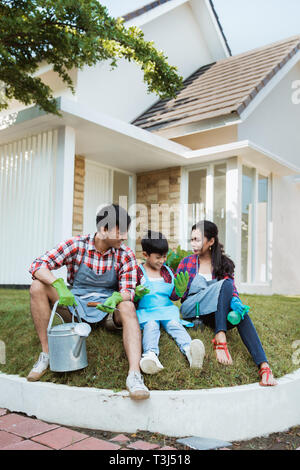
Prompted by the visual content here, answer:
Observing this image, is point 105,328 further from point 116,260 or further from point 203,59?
point 203,59

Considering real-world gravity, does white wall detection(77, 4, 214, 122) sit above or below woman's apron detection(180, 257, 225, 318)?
above

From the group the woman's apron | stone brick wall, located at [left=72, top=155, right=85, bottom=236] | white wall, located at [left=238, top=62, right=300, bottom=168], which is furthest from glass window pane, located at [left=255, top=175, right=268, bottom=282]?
the woman's apron

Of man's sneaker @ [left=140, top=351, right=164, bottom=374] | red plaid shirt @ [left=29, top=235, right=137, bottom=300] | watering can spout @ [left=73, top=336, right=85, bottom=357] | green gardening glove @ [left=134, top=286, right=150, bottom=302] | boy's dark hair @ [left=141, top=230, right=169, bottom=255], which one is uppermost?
boy's dark hair @ [left=141, top=230, right=169, bottom=255]

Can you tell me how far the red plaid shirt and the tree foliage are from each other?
2.99 meters

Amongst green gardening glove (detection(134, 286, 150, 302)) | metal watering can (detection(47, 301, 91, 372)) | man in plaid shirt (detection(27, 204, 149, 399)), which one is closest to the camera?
metal watering can (detection(47, 301, 91, 372))

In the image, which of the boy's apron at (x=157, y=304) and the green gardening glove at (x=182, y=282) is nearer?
the boy's apron at (x=157, y=304)

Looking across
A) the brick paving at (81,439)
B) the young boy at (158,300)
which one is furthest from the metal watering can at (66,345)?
the young boy at (158,300)

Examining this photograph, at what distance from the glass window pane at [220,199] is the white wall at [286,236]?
1.88 meters

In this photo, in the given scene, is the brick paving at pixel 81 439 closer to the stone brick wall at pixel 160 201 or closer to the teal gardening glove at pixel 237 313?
the teal gardening glove at pixel 237 313

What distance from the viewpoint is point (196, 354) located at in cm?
297

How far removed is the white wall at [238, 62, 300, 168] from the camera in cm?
1002

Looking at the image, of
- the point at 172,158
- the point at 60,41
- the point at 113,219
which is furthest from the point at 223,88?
the point at 113,219

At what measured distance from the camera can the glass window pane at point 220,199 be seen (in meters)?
9.13

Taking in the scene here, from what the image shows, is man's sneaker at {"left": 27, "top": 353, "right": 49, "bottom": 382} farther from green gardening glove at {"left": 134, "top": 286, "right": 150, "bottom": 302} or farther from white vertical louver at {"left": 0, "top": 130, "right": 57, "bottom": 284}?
white vertical louver at {"left": 0, "top": 130, "right": 57, "bottom": 284}
